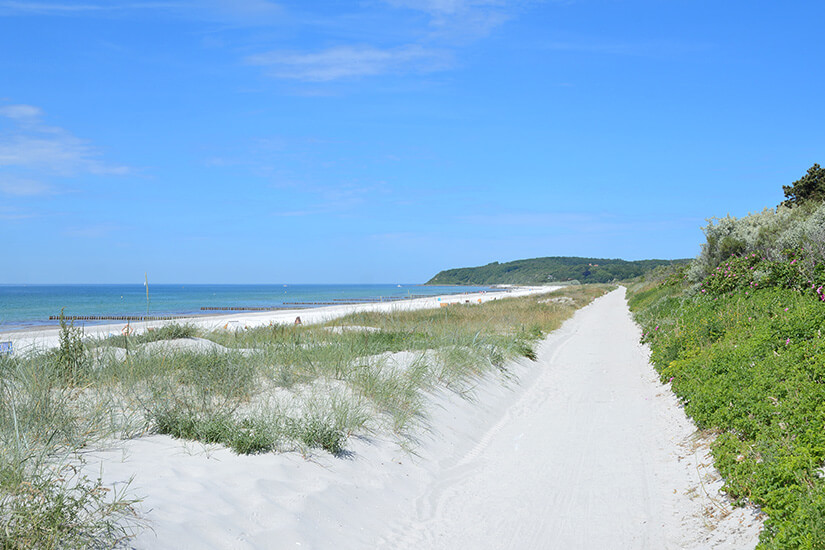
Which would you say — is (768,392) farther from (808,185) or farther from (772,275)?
(808,185)

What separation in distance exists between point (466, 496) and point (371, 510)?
126 cm

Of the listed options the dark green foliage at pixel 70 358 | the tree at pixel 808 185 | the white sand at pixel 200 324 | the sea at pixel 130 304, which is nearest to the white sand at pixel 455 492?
the dark green foliage at pixel 70 358

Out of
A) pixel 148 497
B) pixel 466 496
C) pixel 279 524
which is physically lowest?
pixel 466 496

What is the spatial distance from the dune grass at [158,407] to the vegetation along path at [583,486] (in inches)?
49.1

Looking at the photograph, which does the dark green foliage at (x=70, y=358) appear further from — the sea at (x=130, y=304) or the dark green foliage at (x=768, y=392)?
the dark green foliage at (x=768, y=392)

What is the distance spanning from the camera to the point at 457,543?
494 centimetres

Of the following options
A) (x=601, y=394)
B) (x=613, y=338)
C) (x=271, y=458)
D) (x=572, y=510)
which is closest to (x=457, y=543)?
(x=572, y=510)

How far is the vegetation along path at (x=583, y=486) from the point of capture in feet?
16.0

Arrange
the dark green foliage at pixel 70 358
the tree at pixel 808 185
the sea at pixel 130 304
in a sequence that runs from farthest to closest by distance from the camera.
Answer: the sea at pixel 130 304, the tree at pixel 808 185, the dark green foliage at pixel 70 358

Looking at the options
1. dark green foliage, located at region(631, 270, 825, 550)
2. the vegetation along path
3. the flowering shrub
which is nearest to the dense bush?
the flowering shrub

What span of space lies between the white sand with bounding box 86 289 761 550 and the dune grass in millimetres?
256

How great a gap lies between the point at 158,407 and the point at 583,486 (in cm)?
489

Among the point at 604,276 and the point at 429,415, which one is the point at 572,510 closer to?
the point at 429,415

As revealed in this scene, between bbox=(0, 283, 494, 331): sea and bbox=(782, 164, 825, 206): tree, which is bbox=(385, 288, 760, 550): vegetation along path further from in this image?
bbox=(782, 164, 825, 206): tree
